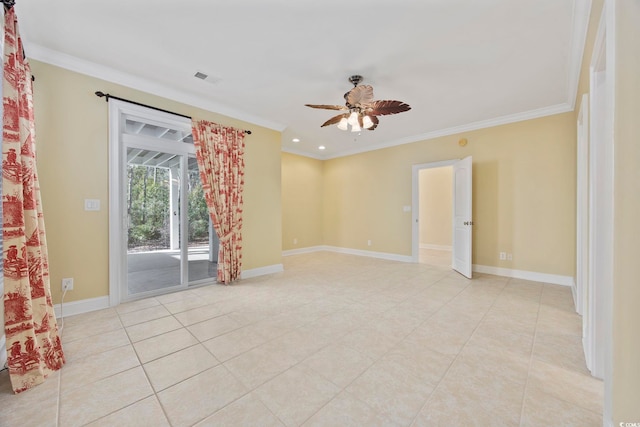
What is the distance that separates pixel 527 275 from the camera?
414cm

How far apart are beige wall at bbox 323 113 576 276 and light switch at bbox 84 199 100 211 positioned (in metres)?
5.05

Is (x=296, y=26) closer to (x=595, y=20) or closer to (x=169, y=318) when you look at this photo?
(x=595, y=20)

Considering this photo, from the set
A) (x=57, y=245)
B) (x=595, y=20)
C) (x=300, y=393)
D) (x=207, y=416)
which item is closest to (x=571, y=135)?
(x=595, y=20)

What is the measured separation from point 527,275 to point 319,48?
4.53 m

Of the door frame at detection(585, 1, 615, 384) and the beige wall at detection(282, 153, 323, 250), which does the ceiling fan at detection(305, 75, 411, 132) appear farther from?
the beige wall at detection(282, 153, 323, 250)

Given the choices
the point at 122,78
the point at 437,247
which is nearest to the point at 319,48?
the point at 122,78

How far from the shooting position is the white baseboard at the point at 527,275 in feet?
12.7

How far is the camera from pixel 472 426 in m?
1.34

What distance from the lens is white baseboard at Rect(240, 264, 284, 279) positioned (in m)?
4.24

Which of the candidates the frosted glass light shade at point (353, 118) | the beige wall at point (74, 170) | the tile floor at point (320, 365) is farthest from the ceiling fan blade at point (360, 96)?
the beige wall at point (74, 170)

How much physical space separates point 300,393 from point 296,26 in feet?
9.14

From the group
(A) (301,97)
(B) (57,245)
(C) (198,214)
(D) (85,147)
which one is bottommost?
(B) (57,245)

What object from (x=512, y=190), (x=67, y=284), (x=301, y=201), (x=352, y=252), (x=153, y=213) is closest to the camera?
(x=67, y=284)

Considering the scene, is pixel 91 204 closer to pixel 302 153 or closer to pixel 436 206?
pixel 302 153
